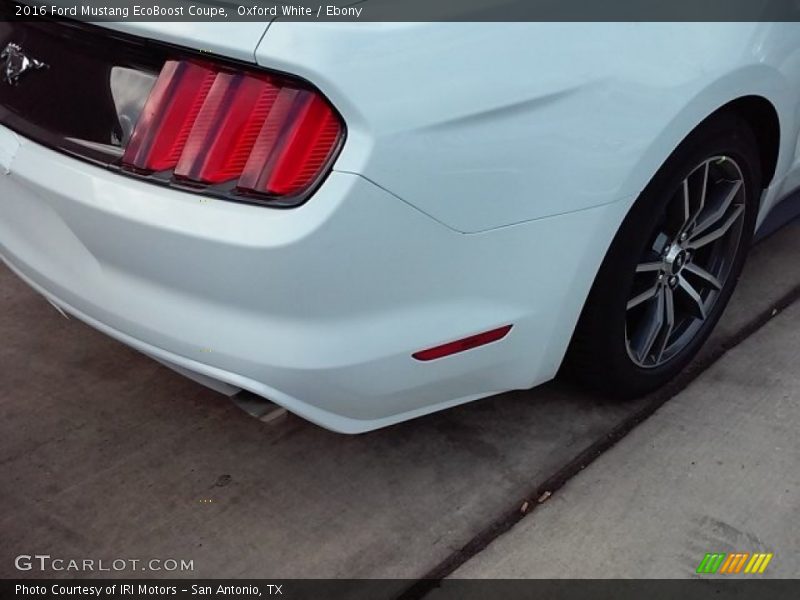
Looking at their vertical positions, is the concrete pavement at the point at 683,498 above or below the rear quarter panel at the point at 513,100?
below

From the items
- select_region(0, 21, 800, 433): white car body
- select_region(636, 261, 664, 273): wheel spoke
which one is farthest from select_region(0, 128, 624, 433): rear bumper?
select_region(636, 261, 664, 273): wheel spoke

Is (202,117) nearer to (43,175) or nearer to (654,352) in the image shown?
(43,175)

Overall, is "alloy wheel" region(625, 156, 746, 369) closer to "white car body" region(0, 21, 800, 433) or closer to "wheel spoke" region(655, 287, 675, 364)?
"wheel spoke" region(655, 287, 675, 364)

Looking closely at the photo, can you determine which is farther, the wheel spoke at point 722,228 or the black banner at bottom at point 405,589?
the wheel spoke at point 722,228

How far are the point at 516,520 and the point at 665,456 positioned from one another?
1.49 ft

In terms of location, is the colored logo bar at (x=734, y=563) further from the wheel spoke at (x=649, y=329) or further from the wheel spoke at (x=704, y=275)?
the wheel spoke at (x=704, y=275)

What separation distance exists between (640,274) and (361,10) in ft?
3.60

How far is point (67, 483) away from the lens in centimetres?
233

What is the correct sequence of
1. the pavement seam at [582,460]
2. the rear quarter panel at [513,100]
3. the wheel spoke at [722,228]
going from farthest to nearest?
1. the wheel spoke at [722,228]
2. the pavement seam at [582,460]
3. the rear quarter panel at [513,100]

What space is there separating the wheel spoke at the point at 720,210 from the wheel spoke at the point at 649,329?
0.64 feet

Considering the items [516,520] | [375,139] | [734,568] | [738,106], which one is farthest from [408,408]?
[738,106]

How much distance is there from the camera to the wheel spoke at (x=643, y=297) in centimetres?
240

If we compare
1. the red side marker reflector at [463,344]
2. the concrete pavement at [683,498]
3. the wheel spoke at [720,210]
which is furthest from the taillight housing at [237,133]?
the wheel spoke at [720,210]

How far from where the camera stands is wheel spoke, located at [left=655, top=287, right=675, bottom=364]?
2.55 m
